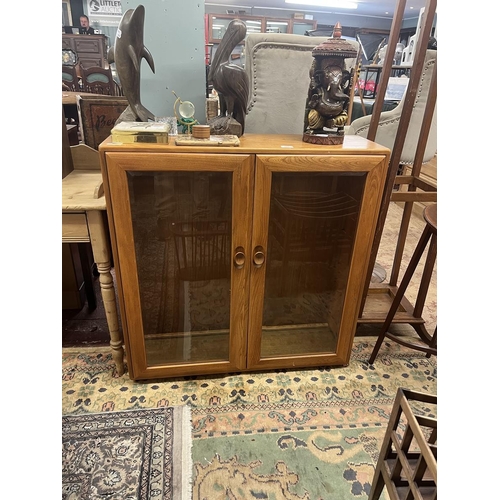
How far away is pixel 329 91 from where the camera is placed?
125cm

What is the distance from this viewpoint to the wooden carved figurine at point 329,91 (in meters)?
1.21

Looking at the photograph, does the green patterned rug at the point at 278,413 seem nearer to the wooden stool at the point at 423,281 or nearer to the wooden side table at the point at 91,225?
the wooden stool at the point at 423,281

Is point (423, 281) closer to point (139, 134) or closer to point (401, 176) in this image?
point (401, 176)

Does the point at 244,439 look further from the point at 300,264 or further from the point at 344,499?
the point at 300,264

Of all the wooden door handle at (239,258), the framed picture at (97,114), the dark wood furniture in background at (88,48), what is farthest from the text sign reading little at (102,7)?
the wooden door handle at (239,258)

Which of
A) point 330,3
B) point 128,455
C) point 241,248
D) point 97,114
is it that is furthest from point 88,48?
point 128,455

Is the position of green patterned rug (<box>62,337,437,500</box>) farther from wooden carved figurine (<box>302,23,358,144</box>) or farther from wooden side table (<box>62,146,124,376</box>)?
wooden carved figurine (<box>302,23,358,144</box>)

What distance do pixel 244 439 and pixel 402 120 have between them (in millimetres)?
1360

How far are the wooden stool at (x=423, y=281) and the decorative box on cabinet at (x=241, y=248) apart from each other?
195 millimetres

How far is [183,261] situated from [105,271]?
301mm

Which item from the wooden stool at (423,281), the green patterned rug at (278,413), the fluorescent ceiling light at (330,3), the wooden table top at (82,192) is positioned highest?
the fluorescent ceiling light at (330,3)

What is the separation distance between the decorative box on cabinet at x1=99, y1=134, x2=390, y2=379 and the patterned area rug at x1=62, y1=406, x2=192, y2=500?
0.21 meters

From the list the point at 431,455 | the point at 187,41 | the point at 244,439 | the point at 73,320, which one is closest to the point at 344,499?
the point at 244,439
